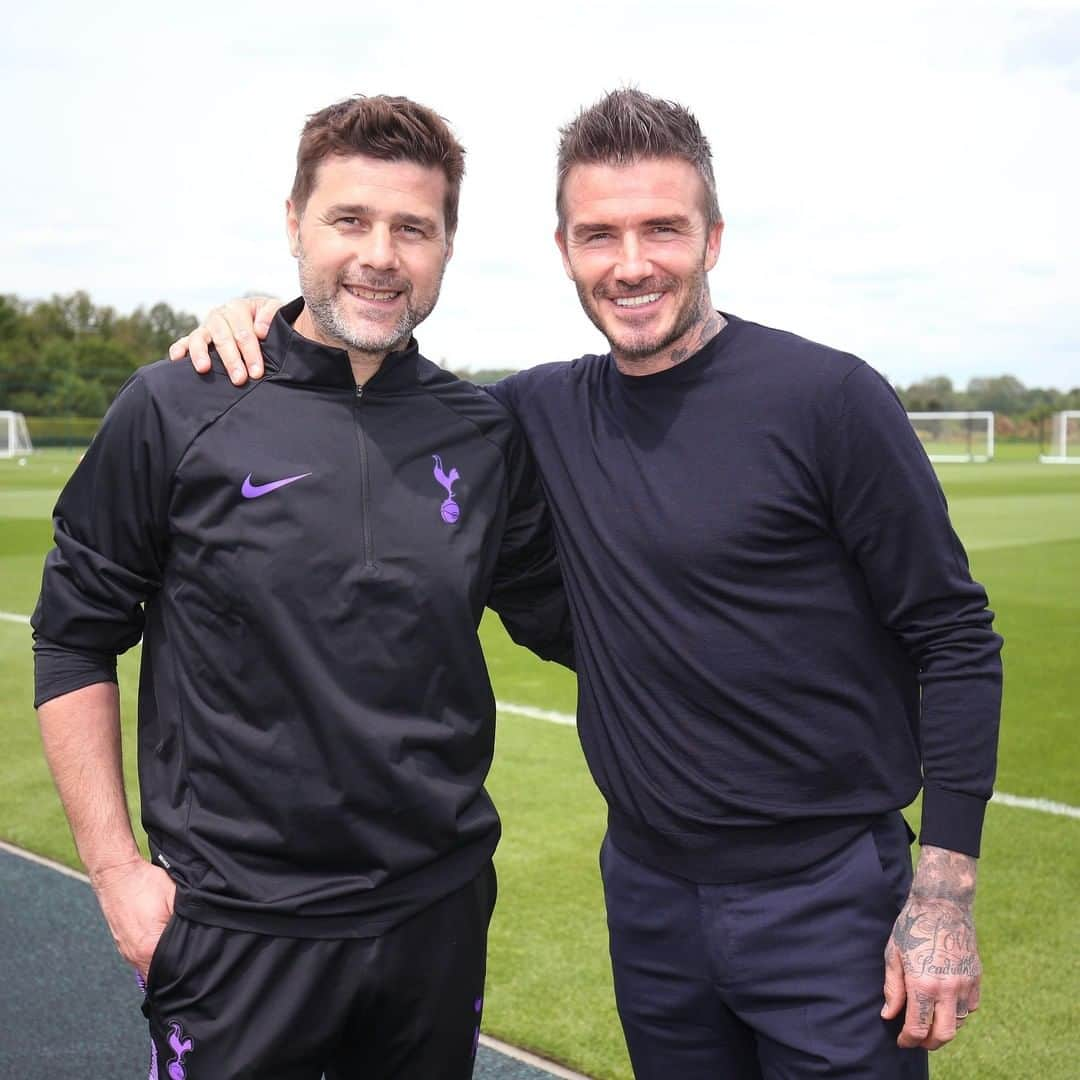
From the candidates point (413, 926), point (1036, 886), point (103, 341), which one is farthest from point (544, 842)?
point (103, 341)

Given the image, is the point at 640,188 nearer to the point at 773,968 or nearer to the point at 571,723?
the point at 773,968

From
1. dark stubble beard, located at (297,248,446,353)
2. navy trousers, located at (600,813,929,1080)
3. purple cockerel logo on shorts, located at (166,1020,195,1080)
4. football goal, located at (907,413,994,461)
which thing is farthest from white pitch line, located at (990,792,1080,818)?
football goal, located at (907,413,994,461)

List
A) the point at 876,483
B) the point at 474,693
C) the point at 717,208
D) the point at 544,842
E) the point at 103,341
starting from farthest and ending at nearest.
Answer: the point at 103,341, the point at 544,842, the point at 717,208, the point at 474,693, the point at 876,483

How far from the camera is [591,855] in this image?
214 inches

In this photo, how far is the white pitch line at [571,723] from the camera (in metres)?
5.94

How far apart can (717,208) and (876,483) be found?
2.46ft

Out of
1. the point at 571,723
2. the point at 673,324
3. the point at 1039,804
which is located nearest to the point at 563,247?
the point at 673,324

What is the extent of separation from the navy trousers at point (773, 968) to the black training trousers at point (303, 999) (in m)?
0.39

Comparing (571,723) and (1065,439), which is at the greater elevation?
(571,723)

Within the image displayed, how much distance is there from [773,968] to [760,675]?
1.81 ft

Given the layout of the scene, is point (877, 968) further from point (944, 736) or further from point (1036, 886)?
point (1036, 886)

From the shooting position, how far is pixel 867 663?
8.05 feet

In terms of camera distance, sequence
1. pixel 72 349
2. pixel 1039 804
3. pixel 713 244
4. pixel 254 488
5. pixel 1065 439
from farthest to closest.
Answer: pixel 72 349 < pixel 1065 439 < pixel 1039 804 < pixel 713 244 < pixel 254 488

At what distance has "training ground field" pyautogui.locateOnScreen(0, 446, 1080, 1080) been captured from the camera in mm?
3926
